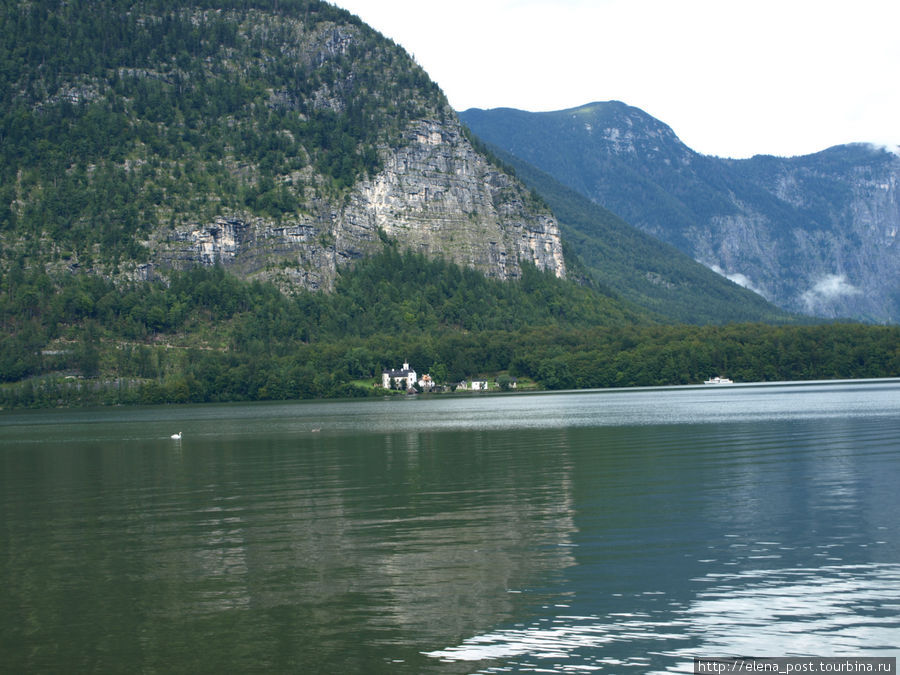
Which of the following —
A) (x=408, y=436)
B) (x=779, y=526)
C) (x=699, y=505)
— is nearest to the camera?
(x=779, y=526)

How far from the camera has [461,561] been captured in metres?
27.9

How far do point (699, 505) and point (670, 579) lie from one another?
12.7 metres

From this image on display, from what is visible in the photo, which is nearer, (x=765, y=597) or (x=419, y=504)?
(x=765, y=597)

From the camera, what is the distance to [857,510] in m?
34.6

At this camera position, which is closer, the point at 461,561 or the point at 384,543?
the point at 461,561

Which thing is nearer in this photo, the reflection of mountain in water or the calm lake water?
the calm lake water

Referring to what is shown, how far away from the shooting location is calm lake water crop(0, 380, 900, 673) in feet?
65.9

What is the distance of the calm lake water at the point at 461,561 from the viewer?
2008cm

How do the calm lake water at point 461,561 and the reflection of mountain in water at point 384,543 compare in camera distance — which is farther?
the reflection of mountain in water at point 384,543

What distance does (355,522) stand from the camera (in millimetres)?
36125

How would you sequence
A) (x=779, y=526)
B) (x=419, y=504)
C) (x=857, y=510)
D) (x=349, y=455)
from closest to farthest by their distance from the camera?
(x=779, y=526), (x=857, y=510), (x=419, y=504), (x=349, y=455)

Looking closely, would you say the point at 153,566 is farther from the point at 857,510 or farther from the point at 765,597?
the point at 857,510

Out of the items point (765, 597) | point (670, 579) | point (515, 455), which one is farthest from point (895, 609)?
point (515, 455)

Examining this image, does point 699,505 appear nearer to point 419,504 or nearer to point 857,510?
point 857,510
